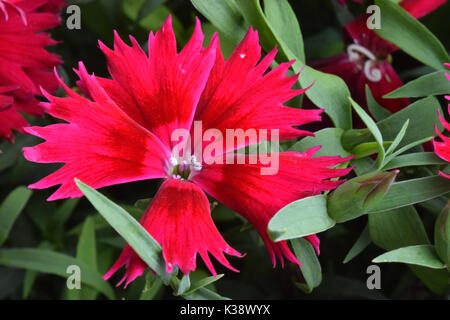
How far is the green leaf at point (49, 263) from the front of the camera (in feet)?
2.17

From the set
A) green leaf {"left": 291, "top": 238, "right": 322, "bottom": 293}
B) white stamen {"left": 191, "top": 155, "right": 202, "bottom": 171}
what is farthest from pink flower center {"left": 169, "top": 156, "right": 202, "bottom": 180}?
green leaf {"left": 291, "top": 238, "right": 322, "bottom": 293}

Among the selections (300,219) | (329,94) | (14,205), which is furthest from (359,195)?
(14,205)

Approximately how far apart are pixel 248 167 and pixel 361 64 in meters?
0.27

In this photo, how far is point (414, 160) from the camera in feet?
1.71

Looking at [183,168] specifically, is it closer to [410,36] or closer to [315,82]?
[315,82]

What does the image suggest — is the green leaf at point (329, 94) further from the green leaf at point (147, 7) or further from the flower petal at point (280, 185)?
the green leaf at point (147, 7)

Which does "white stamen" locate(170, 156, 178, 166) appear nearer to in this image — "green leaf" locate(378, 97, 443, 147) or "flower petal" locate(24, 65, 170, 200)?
"flower petal" locate(24, 65, 170, 200)

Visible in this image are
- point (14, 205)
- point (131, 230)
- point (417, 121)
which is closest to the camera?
point (131, 230)

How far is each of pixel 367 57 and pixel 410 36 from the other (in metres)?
0.10

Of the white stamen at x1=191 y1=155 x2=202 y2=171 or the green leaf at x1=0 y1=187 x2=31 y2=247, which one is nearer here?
the white stamen at x1=191 y1=155 x2=202 y2=171

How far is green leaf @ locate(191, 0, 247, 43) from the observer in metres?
0.55

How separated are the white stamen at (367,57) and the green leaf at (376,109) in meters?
0.06

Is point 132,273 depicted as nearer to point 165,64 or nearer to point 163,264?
point 163,264
